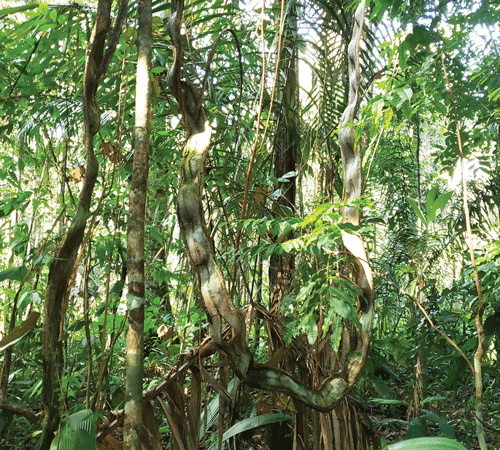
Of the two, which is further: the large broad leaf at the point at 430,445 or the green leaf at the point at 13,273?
the green leaf at the point at 13,273

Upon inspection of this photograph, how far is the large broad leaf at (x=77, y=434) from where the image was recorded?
107 cm

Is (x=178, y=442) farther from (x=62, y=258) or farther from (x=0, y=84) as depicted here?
(x=0, y=84)

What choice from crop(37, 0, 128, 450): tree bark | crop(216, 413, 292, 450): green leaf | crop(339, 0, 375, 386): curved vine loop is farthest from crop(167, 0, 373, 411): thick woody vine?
crop(216, 413, 292, 450): green leaf

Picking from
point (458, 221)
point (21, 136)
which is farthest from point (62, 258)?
point (458, 221)

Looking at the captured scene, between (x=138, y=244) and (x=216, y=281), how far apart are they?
0.21m

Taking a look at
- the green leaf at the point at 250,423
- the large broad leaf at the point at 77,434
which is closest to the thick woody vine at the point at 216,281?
the large broad leaf at the point at 77,434

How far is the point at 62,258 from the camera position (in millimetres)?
1220

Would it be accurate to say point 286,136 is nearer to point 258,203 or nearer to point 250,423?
point 258,203

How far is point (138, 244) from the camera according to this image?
108cm

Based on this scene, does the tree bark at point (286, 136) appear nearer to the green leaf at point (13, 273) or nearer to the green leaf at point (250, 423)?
the green leaf at point (250, 423)

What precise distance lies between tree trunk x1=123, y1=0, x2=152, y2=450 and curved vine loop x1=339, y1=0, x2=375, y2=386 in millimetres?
491

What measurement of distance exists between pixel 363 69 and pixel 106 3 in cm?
104

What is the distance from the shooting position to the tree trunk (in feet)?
3.20

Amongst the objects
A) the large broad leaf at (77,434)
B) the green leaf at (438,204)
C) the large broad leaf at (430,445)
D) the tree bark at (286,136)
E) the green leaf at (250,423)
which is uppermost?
the tree bark at (286,136)
